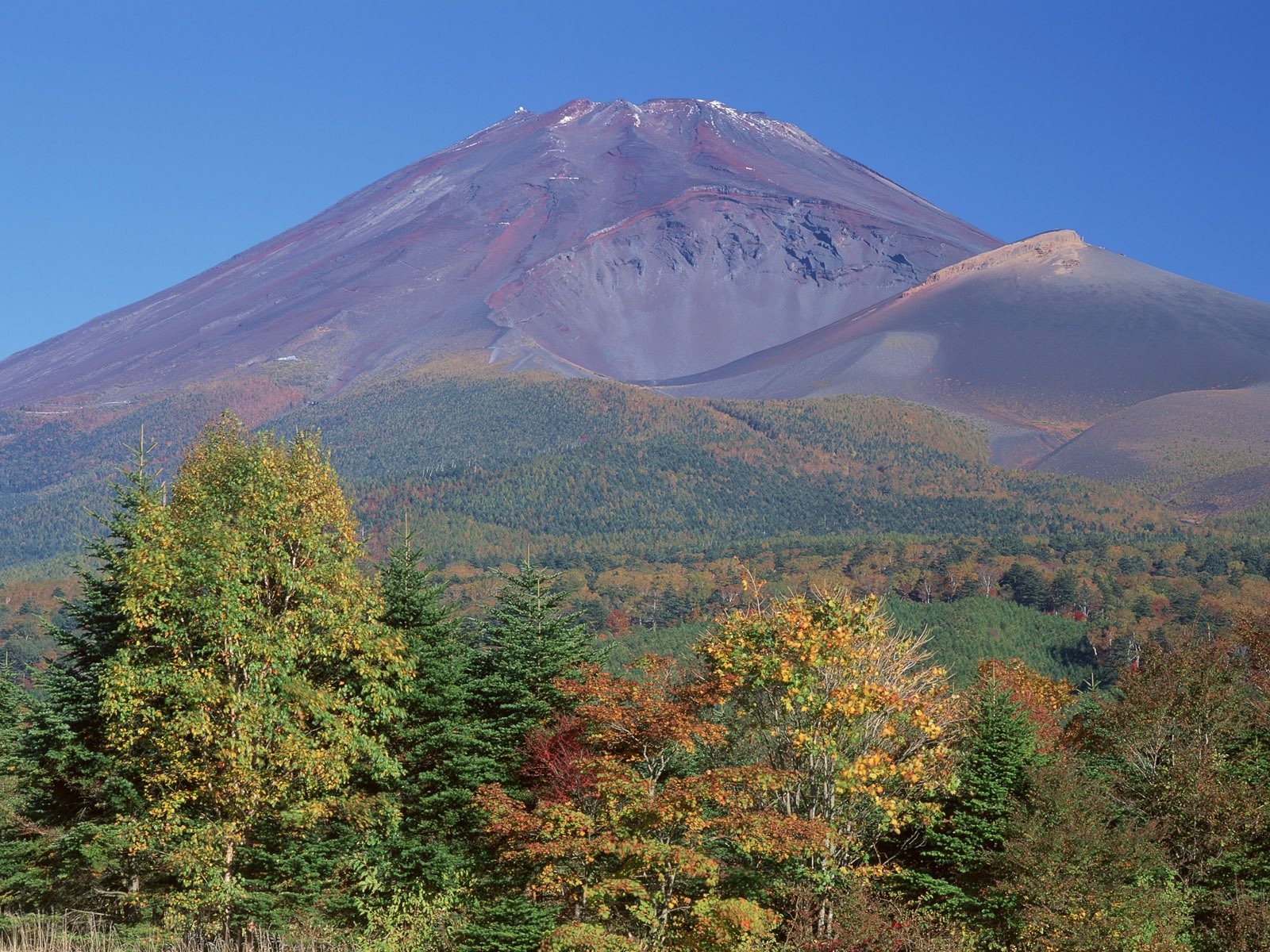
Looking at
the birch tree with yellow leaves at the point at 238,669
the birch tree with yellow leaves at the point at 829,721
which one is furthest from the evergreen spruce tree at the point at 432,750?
the birch tree with yellow leaves at the point at 829,721

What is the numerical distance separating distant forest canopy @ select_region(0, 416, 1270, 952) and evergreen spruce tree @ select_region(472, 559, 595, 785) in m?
0.09

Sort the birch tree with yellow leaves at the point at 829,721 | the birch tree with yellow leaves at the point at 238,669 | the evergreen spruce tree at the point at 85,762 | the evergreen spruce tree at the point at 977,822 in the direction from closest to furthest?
1. the birch tree with yellow leaves at the point at 829,721
2. the birch tree with yellow leaves at the point at 238,669
3. the evergreen spruce tree at the point at 977,822
4. the evergreen spruce tree at the point at 85,762

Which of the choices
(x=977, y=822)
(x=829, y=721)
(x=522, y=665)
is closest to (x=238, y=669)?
(x=522, y=665)

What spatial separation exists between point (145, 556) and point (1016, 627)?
9252 cm

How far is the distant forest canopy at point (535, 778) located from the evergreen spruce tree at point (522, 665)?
9 centimetres

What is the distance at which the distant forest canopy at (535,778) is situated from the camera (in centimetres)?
2191

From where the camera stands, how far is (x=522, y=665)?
95.1 ft

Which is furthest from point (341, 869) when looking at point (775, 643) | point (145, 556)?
point (775, 643)

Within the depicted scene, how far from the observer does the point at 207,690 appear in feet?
74.1

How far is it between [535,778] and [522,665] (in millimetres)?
2593

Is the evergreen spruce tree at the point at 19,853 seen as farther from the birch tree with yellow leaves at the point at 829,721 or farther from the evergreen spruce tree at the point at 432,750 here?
the birch tree with yellow leaves at the point at 829,721

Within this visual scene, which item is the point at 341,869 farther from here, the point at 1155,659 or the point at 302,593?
the point at 1155,659

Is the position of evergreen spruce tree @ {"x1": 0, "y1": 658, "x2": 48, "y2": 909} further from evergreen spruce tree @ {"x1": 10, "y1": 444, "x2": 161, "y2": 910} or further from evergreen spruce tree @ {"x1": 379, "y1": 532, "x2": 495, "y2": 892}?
evergreen spruce tree @ {"x1": 379, "y1": 532, "x2": 495, "y2": 892}

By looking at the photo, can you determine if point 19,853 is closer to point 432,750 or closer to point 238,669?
point 238,669
